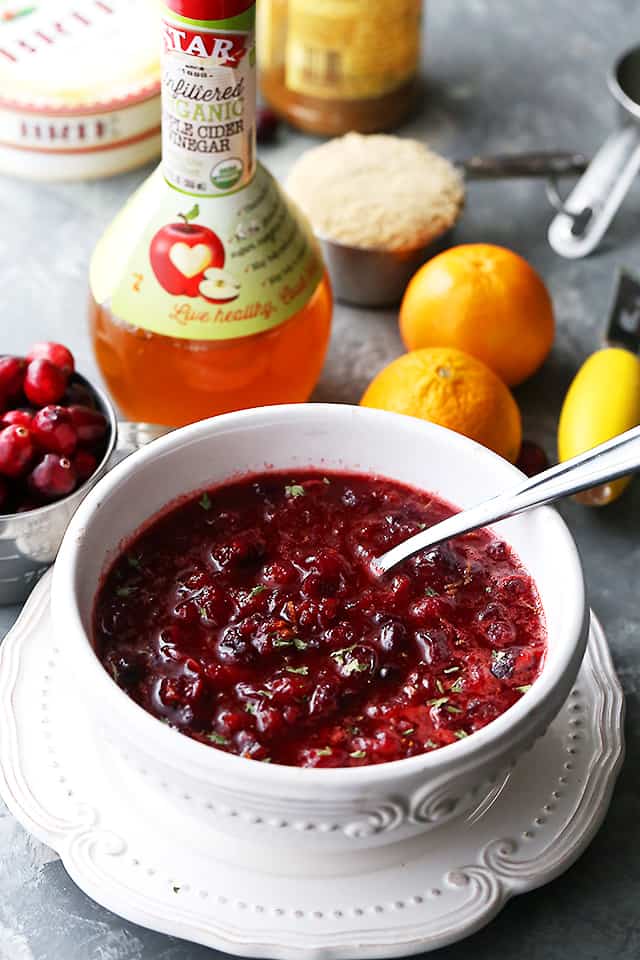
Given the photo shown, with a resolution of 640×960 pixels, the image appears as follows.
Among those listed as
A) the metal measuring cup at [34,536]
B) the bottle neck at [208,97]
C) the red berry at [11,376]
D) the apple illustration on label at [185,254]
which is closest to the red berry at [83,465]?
the metal measuring cup at [34,536]

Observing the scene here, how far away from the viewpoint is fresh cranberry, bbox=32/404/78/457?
1386 millimetres

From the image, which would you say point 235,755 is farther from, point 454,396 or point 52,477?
point 454,396

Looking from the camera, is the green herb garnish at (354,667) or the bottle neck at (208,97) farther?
the bottle neck at (208,97)

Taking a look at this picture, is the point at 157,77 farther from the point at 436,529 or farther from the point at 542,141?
the point at 436,529

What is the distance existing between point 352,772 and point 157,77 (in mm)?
1389

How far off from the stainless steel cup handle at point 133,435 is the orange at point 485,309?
414 millimetres

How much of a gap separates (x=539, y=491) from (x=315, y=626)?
256 mm

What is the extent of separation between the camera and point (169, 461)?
128 centimetres

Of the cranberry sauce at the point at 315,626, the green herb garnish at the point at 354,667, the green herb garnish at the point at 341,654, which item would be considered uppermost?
the green herb garnish at the point at 354,667

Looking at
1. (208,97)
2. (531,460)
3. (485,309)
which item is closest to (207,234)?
(208,97)

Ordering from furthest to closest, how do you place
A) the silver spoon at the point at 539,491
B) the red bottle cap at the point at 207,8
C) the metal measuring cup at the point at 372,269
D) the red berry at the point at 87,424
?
the metal measuring cup at the point at 372,269, the red berry at the point at 87,424, the red bottle cap at the point at 207,8, the silver spoon at the point at 539,491

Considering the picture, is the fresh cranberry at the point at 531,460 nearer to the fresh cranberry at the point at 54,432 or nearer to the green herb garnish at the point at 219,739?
the fresh cranberry at the point at 54,432

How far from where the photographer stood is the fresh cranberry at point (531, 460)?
1.62 m

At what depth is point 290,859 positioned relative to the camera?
3.60 feet
